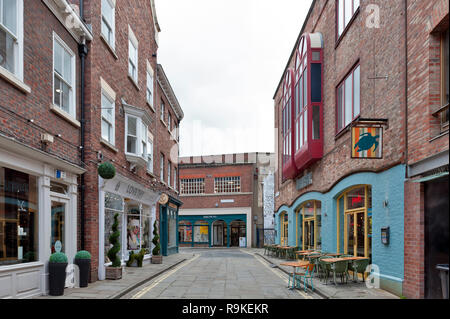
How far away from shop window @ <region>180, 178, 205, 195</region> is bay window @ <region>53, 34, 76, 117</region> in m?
32.5

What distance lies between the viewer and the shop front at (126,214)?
12227mm

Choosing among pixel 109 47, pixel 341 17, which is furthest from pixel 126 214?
pixel 341 17

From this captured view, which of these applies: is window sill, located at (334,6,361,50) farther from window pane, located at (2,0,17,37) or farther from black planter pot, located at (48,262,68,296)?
black planter pot, located at (48,262,68,296)

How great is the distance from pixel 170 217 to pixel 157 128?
755cm

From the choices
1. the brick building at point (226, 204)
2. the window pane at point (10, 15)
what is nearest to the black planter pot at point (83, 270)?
the window pane at point (10, 15)

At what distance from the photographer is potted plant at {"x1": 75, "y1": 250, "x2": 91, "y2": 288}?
10078 mm

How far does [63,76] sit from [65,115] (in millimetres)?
1140

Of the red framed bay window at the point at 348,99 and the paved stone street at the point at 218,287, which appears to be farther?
the red framed bay window at the point at 348,99

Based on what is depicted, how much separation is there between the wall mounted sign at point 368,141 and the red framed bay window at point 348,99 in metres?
2.42

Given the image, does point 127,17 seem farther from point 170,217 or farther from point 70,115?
point 170,217

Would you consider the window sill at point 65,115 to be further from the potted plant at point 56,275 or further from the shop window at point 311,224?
the shop window at point 311,224

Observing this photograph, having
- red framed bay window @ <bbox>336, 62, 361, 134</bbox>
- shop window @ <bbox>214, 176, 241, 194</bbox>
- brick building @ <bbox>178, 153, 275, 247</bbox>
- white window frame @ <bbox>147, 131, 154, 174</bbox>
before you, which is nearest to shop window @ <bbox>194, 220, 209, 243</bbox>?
brick building @ <bbox>178, 153, 275, 247</bbox>

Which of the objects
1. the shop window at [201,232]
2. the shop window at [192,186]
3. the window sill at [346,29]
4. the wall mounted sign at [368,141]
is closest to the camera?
the wall mounted sign at [368,141]

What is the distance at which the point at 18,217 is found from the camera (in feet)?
27.2
